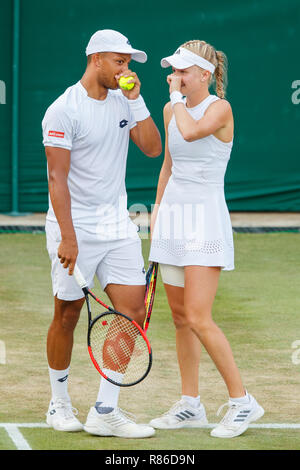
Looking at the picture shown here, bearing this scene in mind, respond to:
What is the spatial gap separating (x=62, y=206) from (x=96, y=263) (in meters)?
0.35

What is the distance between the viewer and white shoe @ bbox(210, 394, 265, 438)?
4840 millimetres

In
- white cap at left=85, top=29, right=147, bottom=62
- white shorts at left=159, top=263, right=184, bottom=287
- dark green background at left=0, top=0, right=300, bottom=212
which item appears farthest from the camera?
dark green background at left=0, top=0, right=300, bottom=212

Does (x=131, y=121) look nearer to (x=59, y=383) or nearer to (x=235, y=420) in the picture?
(x=59, y=383)

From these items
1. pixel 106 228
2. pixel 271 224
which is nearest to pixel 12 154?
pixel 271 224

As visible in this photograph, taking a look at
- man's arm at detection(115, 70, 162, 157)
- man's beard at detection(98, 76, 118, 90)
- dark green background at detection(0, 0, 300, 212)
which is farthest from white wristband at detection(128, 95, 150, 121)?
dark green background at detection(0, 0, 300, 212)

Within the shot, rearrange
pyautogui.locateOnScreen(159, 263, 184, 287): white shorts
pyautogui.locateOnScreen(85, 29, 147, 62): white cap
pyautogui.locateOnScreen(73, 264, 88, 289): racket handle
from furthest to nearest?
pyautogui.locateOnScreen(159, 263, 184, 287): white shorts → pyautogui.locateOnScreen(85, 29, 147, 62): white cap → pyautogui.locateOnScreen(73, 264, 88, 289): racket handle

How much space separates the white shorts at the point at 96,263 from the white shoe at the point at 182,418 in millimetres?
640

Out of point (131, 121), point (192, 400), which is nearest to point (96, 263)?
point (131, 121)

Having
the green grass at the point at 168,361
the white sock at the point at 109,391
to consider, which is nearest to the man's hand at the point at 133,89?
the white sock at the point at 109,391

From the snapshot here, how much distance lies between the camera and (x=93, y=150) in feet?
16.1

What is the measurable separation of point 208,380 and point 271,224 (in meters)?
6.02

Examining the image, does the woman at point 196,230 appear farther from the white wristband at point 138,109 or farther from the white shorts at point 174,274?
the white wristband at point 138,109

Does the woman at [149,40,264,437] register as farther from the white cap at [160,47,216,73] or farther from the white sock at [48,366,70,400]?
the white sock at [48,366,70,400]

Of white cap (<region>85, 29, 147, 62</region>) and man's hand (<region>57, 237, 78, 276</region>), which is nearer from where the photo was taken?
man's hand (<region>57, 237, 78, 276</region>)
